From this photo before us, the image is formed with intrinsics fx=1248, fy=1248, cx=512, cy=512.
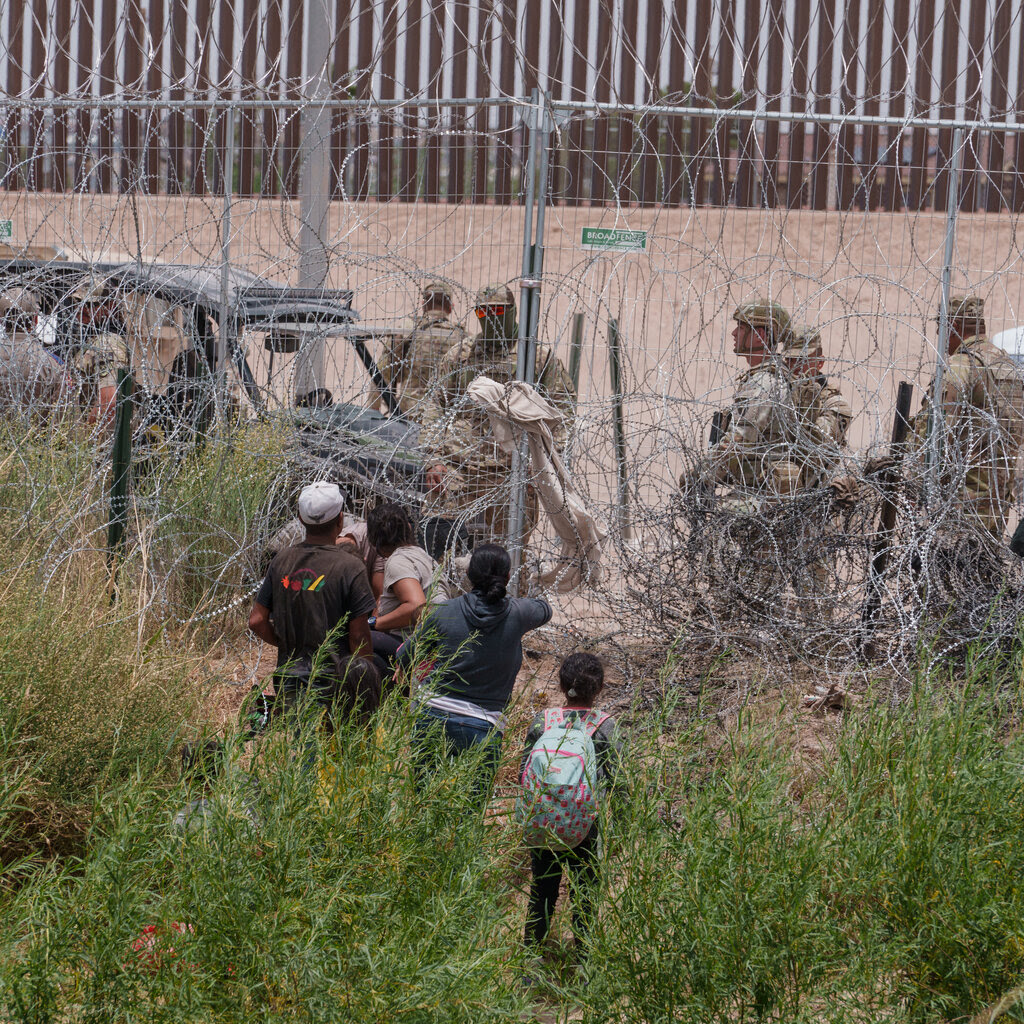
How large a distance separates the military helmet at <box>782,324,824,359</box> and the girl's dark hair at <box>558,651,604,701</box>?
2674 mm

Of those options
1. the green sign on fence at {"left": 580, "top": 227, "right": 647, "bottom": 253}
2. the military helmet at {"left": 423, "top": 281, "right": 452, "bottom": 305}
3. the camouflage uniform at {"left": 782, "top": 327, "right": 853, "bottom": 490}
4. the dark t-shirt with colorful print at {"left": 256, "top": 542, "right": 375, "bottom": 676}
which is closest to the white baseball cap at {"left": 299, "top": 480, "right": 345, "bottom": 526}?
the dark t-shirt with colorful print at {"left": 256, "top": 542, "right": 375, "bottom": 676}

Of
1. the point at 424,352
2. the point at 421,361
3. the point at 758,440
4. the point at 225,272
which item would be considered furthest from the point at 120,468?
the point at 758,440

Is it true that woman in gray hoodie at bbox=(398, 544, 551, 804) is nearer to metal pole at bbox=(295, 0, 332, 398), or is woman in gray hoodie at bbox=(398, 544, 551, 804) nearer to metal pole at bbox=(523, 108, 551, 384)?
metal pole at bbox=(523, 108, 551, 384)

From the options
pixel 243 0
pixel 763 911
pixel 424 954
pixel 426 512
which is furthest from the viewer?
pixel 243 0

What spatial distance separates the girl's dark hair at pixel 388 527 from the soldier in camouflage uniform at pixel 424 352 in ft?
4.35

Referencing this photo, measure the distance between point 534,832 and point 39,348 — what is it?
406 centimetres

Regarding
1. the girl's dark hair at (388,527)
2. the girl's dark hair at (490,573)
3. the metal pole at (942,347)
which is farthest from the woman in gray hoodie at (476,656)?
the metal pole at (942,347)

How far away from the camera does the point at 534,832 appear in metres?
3.46

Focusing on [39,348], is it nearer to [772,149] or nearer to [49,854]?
[49,854]

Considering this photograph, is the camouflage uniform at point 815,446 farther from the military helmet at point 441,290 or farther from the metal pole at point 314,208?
the metal pole at point 314,208

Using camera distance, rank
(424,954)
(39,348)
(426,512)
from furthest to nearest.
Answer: (39,348) < (426,512) < (424,954)

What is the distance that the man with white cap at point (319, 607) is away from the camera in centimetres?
415

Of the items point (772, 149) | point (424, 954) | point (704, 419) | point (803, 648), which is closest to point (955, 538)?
point (803, 648)

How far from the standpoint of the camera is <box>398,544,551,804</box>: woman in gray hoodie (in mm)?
3873
